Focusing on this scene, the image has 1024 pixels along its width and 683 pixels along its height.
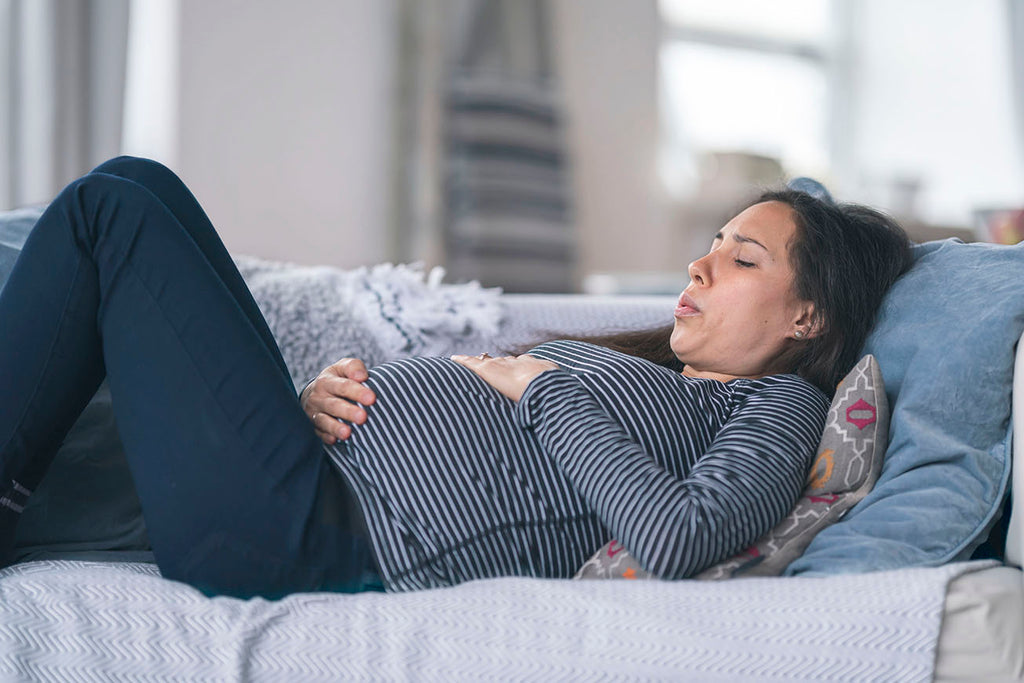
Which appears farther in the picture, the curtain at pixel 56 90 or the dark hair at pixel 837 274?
the curtain at pixel 56 90

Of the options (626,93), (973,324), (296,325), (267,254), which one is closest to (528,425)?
(973,324)

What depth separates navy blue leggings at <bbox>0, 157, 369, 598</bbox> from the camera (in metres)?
1.07

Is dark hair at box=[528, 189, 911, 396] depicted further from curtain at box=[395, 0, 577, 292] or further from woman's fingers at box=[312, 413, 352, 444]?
curtain at box=[395, 0, 577, 292]

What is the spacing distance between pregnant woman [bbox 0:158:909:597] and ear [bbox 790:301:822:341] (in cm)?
12

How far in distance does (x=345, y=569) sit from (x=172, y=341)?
33 centimetres

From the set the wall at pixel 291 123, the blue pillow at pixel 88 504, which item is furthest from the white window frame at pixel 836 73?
the blue pillow at pixel 88 504

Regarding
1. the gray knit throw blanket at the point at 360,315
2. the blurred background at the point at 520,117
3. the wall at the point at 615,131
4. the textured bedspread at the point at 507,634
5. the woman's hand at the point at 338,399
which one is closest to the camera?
the textured bedspread at the point at 507,634

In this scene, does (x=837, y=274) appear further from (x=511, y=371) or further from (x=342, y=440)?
(x=342, y=440)

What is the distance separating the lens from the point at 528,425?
3.83 ft

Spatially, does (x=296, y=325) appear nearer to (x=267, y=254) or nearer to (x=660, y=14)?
(x=267, y=254)

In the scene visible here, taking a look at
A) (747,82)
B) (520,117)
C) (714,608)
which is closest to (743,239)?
(714,608)

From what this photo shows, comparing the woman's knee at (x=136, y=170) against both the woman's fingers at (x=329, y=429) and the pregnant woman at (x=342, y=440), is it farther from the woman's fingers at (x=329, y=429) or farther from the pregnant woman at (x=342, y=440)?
the woman's fingers at (x=329, y=429)

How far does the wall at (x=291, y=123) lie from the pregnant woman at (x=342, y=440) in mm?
1980

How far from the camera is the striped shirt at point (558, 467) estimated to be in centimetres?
106
